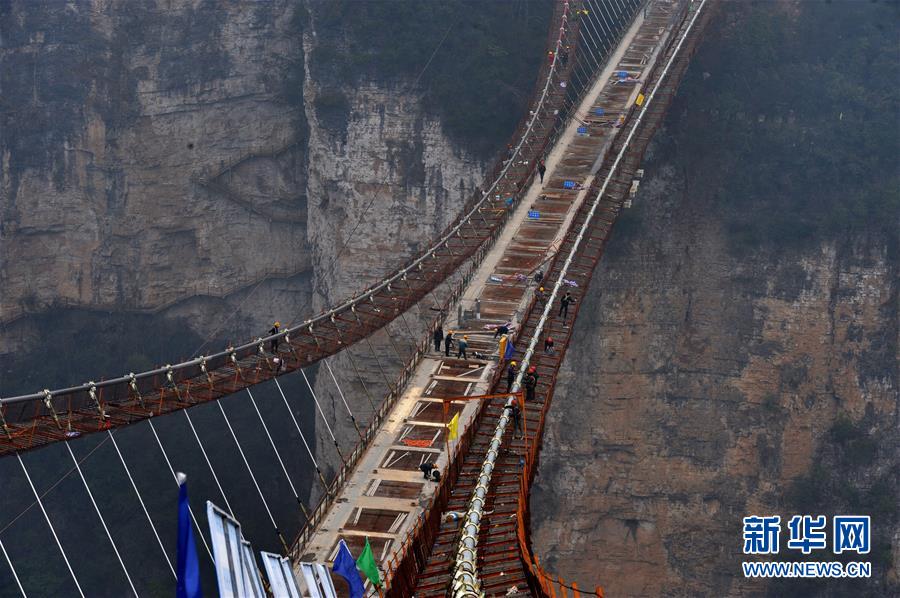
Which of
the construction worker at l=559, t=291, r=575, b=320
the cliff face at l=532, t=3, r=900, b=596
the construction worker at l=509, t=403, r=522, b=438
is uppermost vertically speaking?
the construction worker at l=559, t=291, r=575, b=320

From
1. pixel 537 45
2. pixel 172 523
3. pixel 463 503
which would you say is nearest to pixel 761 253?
pixel 537 45

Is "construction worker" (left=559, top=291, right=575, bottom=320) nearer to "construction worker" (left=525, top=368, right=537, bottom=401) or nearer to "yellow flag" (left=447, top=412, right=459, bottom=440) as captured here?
"construction worker" (left=525, top=368, right=537, bottom=401)

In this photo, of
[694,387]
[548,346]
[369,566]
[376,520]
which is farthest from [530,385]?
[694,387]

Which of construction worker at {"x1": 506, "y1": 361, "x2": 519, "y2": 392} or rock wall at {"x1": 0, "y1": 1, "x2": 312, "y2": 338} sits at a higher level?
rock wall at {"x1": 0, "y1": 1, "x2": 312, "y2": 338}

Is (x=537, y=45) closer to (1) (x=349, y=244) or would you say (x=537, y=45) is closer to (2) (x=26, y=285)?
(1) (x=349, y=244)

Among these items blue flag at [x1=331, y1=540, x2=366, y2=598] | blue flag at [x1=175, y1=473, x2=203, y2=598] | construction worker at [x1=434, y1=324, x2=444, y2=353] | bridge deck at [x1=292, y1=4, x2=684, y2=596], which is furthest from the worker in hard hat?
blue flag at [x1=175, y1=473, x2=203, y2=598]

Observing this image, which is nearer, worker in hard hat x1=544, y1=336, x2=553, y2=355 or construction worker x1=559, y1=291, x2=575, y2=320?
worker in hard hat x1=544, y1=336, x2=553, y2=355

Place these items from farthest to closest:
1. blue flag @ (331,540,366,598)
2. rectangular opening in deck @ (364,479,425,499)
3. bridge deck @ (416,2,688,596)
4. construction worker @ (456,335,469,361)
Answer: construction worker @ (456,335,469,361)
rectangular opening in deck @ (364,479,425,499)
bridge deck @ (416,2,688,596)
blue flag @ (331,540,366,598)
